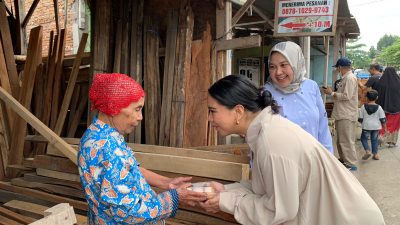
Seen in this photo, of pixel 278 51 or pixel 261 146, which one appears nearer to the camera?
pixel 261 146

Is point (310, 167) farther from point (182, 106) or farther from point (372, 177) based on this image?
point (372, 177)

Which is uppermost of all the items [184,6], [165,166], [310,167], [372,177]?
[184,6]

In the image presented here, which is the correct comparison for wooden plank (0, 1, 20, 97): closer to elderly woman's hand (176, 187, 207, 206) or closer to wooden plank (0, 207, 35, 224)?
wooden plank (0, 207, 35, 224)

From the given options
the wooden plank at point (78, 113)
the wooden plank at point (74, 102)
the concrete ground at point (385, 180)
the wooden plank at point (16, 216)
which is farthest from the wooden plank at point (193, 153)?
the concrete ground at point (385, 180)

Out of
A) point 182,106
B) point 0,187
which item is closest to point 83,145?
point 182,106

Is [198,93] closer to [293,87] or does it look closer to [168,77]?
[168,77]

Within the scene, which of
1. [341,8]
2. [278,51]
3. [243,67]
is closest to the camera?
[278,51]

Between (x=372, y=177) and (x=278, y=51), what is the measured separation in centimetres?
451

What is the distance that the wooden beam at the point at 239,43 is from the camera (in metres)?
3.48

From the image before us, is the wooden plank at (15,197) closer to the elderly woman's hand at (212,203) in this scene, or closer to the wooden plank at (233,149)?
the wooden plank at (233,149)

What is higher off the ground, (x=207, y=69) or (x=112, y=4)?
(x=112, y=4)

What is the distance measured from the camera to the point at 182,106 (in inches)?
148

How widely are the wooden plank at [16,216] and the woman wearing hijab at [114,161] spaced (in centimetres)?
175

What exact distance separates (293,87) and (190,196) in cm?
125
